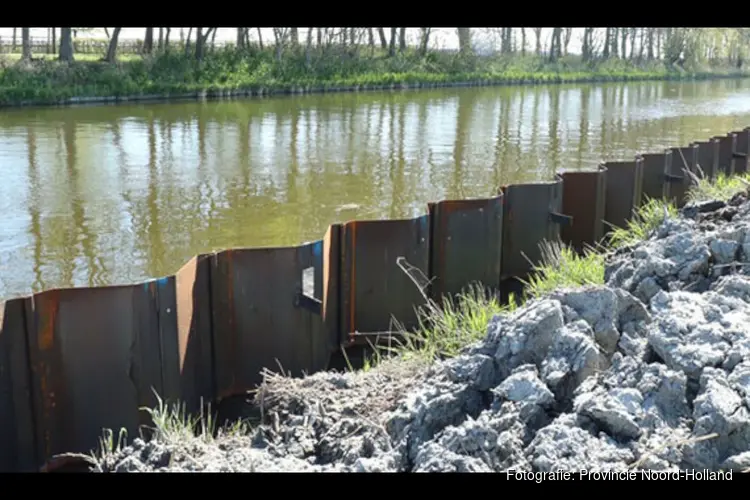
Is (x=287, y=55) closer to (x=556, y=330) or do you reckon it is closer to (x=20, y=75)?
(x=20, y=75)

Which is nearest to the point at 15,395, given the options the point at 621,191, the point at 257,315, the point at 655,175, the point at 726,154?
the point at 257,315

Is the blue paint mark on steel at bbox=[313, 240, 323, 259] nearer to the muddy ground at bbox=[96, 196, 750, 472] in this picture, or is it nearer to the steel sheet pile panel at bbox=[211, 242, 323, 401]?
the steel sheet pile panel at bbox=[211, 242, 323, 401]

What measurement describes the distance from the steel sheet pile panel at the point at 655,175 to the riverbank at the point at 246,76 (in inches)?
890

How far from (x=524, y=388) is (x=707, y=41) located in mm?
75021

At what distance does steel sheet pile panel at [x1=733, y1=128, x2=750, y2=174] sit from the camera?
13.5 metres

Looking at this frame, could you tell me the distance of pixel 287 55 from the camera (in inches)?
1688

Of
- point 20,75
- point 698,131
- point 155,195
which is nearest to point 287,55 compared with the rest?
point 20,75

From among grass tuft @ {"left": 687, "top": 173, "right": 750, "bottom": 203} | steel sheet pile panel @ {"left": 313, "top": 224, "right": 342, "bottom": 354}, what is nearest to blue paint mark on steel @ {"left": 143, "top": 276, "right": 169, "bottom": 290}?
steel sheet pile panel @ {"left": 313, "top": 224, "right": 342, "bottom": 354}

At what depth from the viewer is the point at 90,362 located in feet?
17.1

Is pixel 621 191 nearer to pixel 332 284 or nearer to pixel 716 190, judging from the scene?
pixel 716 190

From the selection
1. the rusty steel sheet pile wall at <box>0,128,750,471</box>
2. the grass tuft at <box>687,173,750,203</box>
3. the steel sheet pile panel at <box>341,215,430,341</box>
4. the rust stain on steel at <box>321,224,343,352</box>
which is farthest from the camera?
the grass tuft at <box>687,173,750,203</box>

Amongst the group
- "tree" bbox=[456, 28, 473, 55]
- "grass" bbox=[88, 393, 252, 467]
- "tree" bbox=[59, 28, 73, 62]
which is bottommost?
"grass" bbox=[88, 393, 252, 467]

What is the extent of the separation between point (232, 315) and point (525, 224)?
12.4 ft

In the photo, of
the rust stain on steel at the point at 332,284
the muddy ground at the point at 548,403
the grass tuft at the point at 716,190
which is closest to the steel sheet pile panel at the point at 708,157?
the grass tuft at the point at 716,190
